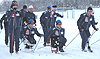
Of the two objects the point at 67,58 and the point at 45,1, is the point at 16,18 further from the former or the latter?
the point at 45,1

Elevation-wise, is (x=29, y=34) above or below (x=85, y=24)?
below

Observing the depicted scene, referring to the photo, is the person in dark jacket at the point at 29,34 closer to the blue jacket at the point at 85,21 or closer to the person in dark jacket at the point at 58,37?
the person in dark jacket at the point at 58,37

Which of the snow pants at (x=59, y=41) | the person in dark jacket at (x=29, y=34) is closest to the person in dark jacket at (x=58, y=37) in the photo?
the snow pants at (x=59, y=41)

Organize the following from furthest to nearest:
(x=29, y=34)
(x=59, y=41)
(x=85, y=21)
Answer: (x=29, y=34), (x=85, y=21), (x=59, y=41)

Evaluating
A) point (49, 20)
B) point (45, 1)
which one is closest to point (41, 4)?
point (45, 1)

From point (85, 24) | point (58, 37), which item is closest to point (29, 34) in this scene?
point (58, 37)

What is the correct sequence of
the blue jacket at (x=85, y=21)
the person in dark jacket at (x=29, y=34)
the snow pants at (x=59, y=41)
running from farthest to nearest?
the person in dark jacket at (x=29, y=34), the blue jacket at (x=85, y=21), the snow pants at (x=59, y=41)

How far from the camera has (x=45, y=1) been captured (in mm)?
99750

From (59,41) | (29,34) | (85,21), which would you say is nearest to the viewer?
(59,41)

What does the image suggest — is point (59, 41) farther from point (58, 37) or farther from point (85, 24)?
point (85, 24)

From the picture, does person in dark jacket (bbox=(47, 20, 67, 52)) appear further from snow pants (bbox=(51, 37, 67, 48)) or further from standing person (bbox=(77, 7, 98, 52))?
standing person (bbox=(77, 7, 98, 52))

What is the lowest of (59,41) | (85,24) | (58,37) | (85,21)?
(59,41)

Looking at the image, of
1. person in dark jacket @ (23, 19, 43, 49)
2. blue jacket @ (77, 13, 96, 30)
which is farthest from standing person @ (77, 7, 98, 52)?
A: person in dark jacket @ (23, 19, 43, 49)

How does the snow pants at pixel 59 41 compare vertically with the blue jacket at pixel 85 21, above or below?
below
